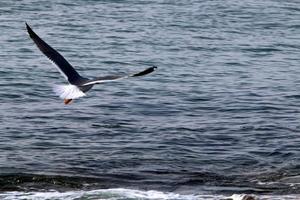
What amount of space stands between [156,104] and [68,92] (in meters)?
7.90

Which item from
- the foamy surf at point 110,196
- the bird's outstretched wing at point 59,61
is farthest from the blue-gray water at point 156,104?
the bird's outstretched wing at point 59,61

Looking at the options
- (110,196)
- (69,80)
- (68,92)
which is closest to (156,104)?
(69,80)

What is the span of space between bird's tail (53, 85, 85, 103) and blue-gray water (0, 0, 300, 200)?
5.18ft

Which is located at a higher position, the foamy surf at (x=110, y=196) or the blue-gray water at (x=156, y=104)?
the foamy surf at (x=110, y=196)

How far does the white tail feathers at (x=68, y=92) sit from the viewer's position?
477 inches

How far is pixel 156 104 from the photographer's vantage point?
20125mm

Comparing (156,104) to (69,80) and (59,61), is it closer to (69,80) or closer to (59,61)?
(59,61)

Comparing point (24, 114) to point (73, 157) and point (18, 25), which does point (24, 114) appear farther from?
point (18, 25)

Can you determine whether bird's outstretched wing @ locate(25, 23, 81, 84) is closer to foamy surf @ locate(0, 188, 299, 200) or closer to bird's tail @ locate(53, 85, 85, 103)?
bird's tail @ locate(53, 85, 85, 103)

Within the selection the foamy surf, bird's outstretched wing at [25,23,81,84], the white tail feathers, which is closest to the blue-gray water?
the foamy surf

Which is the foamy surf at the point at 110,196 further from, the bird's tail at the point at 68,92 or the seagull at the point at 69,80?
the bird's tail at the point at 68,92

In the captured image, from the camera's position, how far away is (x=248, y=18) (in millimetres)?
30828

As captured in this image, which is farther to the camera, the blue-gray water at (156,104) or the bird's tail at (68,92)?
the blue-gray water at (156,104)

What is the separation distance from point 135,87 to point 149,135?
184 inches
